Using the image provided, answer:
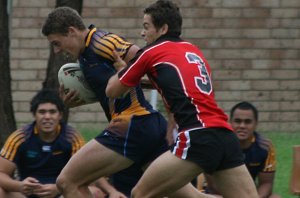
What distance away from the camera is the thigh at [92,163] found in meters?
7.56

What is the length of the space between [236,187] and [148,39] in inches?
43.5

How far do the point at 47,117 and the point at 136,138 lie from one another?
3.75 ft

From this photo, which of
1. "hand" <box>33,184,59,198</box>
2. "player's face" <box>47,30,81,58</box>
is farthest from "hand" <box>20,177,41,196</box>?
"player's face" <box>47,30,81,58</box>

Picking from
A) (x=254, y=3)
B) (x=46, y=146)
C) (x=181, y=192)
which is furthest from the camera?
(x=254, y=3)

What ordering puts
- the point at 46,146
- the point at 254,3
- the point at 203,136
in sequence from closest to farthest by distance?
the point at 203,136
the point at 46,146
the point at 254,3

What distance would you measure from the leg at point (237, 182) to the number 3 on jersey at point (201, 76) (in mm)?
506

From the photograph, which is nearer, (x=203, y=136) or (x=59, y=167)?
(x=203, y=136)

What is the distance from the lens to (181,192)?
7.59 metres

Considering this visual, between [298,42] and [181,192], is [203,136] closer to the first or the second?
[181,192]

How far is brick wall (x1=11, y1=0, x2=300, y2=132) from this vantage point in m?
13.5

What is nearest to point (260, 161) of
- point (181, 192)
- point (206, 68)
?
point (181, 192)

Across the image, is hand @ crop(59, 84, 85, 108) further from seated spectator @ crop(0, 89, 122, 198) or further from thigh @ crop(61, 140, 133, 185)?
seated spectator @ crop(0, 89, 122, 198)

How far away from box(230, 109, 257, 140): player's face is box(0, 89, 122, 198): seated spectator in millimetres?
1193

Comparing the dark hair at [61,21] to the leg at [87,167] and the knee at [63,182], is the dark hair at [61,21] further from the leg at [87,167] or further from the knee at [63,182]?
the knee at [63,182]
